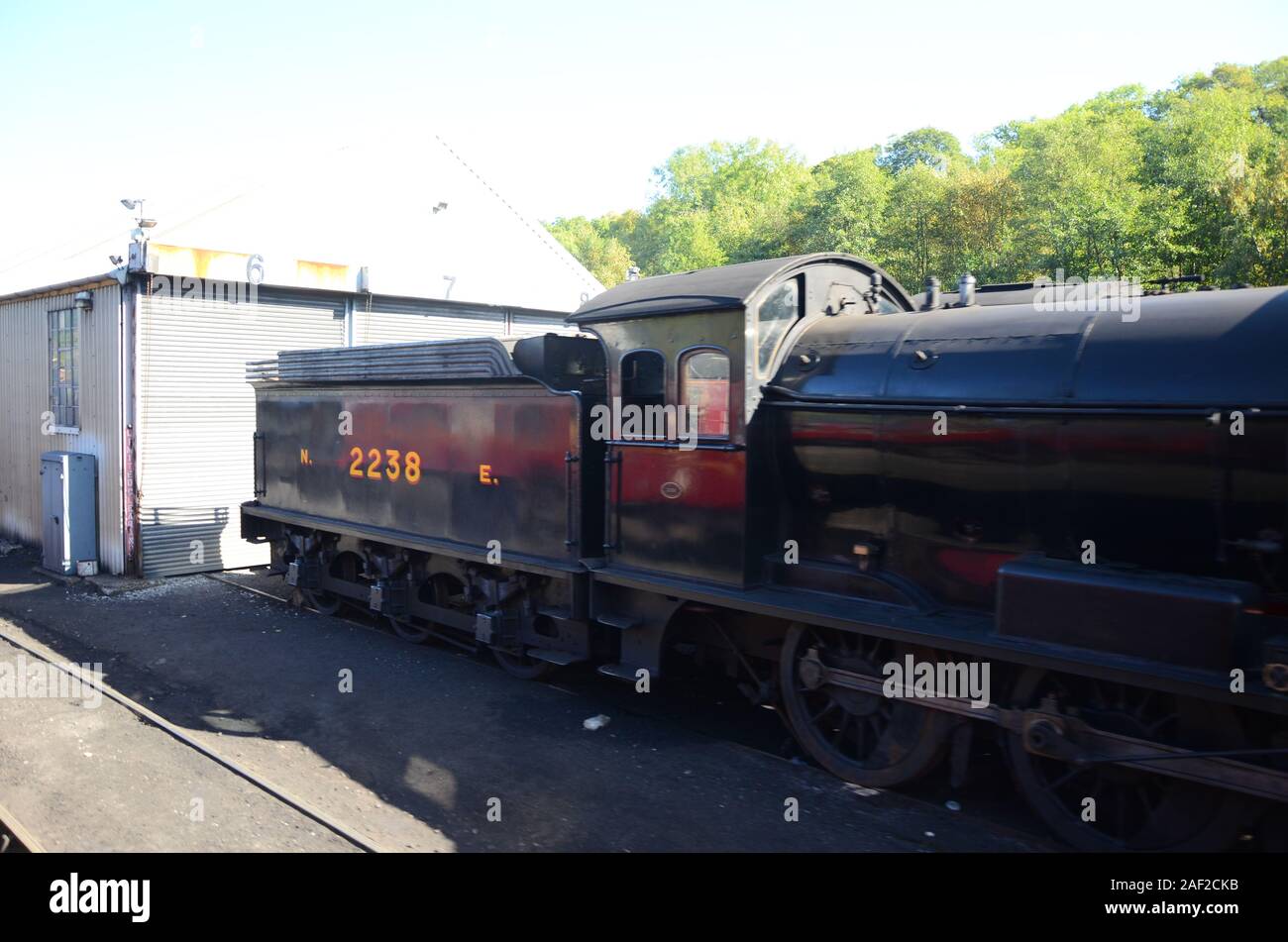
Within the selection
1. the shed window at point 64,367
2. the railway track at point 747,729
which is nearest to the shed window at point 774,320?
the railway track at point 747,729

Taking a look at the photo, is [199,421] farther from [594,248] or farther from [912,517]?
[594,248]

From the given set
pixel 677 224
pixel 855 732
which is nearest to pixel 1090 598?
pixel 855 732

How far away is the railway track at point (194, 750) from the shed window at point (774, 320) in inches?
148

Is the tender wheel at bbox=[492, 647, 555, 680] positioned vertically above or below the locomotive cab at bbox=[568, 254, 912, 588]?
below

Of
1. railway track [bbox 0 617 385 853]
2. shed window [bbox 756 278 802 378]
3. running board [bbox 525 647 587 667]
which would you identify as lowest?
railway track [bbox 0 617 385 853]

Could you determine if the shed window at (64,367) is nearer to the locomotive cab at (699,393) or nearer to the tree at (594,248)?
the locomotive cab at (699,393)

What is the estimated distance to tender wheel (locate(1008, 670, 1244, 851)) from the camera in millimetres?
4484

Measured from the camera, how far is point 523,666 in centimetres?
816

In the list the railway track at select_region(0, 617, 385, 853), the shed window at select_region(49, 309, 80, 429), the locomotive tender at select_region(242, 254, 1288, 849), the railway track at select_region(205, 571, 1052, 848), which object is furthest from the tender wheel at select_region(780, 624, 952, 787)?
the shed window at select_region(49, 309, 80, 429)

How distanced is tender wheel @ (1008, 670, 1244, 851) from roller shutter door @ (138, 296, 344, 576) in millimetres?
11613

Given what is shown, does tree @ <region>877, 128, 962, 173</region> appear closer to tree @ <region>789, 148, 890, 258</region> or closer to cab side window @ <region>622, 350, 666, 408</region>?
tree @ <region>789, 148, 890, 258</region>

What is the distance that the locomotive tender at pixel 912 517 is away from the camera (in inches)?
174

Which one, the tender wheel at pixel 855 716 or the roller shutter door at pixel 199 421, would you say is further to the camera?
the roller shutter door at pixel 199 421
